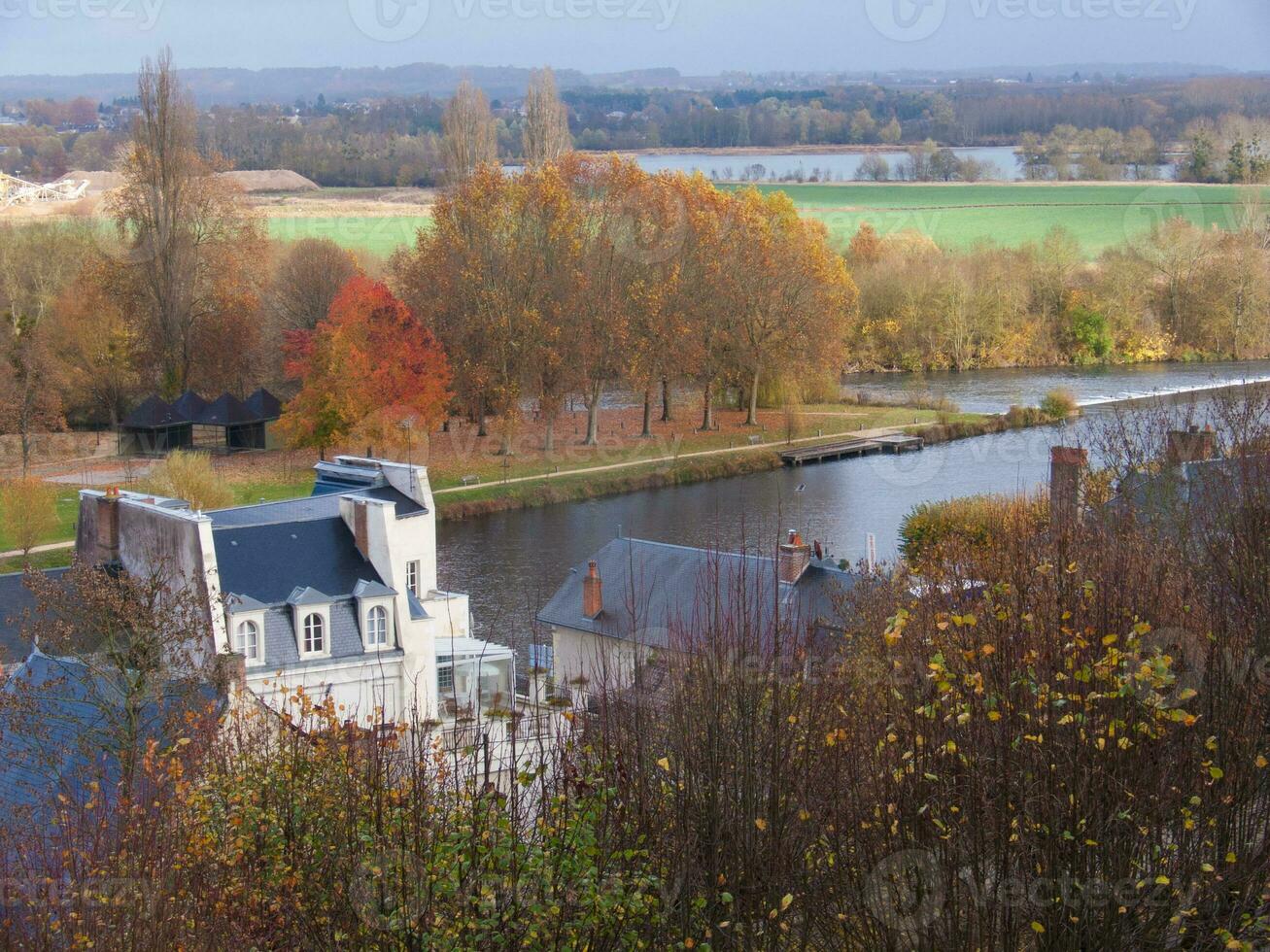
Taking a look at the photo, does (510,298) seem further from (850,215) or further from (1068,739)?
(850,215)

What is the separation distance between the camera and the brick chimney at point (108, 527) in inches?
579

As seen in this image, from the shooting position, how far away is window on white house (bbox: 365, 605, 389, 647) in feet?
45.4

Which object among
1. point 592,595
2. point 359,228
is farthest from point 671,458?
point 359,228

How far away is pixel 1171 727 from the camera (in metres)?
6.02

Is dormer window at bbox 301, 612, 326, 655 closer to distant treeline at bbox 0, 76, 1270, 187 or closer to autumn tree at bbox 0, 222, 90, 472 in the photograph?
autumn tree at bbox 0, 222, 90, 472

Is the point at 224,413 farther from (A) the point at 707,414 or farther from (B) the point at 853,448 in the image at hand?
(B) the point at 853,448

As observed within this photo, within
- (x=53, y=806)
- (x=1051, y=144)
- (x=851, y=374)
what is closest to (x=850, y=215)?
(x=851, y=374)

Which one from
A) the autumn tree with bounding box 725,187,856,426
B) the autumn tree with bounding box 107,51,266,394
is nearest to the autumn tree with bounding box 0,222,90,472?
the autumn tree with bounding box 107,51,266,394

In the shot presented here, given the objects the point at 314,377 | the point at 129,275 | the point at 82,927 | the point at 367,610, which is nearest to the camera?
the point at 82,927

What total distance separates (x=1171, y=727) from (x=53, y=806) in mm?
5853

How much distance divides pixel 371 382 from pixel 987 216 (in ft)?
134

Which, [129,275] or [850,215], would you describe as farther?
[850,215]

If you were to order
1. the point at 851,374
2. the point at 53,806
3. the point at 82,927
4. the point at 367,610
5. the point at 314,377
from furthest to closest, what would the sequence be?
the point at 851,374, the point at 314,377, the point at 367,610, the point at 53,806, the point at 82,927

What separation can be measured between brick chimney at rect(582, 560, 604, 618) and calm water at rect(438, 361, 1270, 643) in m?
2.57
